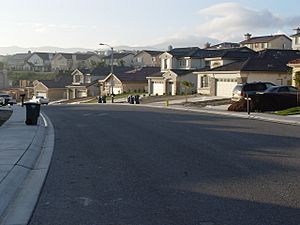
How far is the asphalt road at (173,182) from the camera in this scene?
723 cm

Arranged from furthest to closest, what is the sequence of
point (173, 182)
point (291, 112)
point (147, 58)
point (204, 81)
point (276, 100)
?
point (147, 58)
point (204, 81)
point (276, 100)
point (291, 112)
point (173, 182)

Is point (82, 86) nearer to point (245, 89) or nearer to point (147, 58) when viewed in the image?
point (147, 58)

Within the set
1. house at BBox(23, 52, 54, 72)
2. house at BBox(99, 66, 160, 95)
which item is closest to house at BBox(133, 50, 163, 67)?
house at BBox(99, 66, 160, 95)

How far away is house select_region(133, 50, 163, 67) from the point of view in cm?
11669

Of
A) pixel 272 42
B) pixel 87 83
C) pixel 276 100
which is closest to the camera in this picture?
pixel 276 100

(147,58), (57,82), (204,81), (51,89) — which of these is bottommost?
(51,89)

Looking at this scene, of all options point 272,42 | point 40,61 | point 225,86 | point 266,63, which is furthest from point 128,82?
point 40,61

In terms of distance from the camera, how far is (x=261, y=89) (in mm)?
37219

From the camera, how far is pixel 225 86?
5319cm

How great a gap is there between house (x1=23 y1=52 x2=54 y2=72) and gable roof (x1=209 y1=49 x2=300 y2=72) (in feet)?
367

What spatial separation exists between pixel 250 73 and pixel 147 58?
7225 cm

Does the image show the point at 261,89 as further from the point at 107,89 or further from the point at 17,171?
the point at 107,89

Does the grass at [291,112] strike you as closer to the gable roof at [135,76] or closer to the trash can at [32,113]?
the trash can at [32,113]

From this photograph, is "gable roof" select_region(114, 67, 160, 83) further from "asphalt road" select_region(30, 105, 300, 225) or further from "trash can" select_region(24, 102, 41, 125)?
"asphalt road" select_region(30, 105, 300, 225)
